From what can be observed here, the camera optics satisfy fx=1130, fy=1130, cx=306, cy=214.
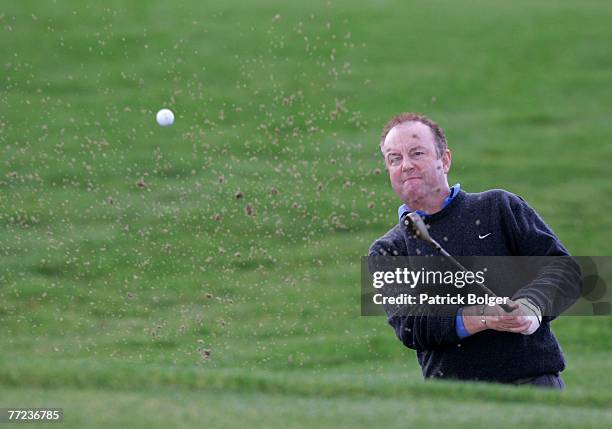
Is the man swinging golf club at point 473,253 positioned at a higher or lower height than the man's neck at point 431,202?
lower

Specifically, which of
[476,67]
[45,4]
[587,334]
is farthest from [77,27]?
[587,334]

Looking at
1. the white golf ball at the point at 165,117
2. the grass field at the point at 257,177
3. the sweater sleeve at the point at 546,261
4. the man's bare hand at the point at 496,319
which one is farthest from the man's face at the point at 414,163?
the white golf ball at the point at 165,117

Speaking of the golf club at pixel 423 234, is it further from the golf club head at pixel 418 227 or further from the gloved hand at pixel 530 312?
the gloved hand at pixel 530 312

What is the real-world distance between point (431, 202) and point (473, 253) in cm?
33

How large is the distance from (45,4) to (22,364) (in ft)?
41.0

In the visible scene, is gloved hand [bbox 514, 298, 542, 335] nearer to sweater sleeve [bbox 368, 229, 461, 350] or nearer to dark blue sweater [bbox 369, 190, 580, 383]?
dark blue sweater [bbox 369, 190, 580, 383]

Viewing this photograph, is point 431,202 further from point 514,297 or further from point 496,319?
point 496,319

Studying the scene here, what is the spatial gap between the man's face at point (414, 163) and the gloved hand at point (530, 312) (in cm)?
73

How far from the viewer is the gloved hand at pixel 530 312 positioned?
189 inches

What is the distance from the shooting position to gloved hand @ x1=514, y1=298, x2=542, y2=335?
15.7 feet

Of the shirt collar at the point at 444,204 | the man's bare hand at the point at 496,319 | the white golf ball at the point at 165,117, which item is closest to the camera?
the man's bare hand at the point at 496,319

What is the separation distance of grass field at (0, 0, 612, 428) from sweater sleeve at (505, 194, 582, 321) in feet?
1.54

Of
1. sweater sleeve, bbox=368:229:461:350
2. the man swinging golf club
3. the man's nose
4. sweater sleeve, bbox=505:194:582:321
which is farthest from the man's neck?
sweater sleeve, bbox=368:229:461:350

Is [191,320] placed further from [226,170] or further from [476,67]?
[476,67]
